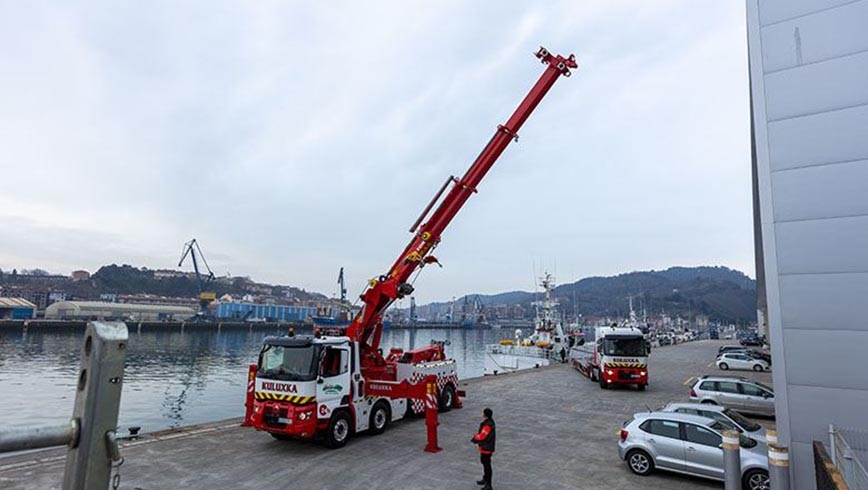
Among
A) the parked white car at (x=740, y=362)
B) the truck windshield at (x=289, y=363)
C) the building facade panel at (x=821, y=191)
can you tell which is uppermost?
the building facade panel at (x=821, y=191)

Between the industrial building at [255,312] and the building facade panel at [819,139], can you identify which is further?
the industrial building at [255,312]

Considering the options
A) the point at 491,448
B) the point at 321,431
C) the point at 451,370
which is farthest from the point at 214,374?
the point at 491,448

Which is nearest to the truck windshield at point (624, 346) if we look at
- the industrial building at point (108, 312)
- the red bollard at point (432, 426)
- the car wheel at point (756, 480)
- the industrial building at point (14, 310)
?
the car wheel at point (756, 480)

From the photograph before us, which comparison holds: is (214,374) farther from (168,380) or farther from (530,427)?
(530,427)

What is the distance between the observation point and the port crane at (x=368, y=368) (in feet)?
39.5

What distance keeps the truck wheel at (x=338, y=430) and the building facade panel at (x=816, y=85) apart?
1172 centimetres

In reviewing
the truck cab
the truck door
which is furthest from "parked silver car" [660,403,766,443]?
the truck door

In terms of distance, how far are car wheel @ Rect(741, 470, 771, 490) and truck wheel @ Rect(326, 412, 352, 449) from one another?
9208 millimetres

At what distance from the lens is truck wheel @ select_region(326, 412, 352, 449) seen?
12.4m

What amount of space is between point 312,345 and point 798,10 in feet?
41.2

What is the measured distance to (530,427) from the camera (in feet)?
50.7

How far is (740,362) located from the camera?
32.8 meters

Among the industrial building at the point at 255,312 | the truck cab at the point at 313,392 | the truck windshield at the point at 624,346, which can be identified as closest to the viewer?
the truck cab at the point at 313,392

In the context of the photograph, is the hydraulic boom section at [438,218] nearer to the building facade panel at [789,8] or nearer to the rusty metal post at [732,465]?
the building facade panel at [789,8]
